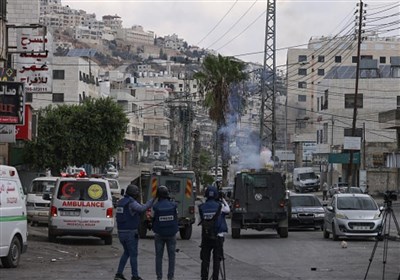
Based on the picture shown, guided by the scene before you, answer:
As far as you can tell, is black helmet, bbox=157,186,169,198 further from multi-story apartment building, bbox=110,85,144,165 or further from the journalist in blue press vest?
multi-story apartment building, bbox=110,85,144,165

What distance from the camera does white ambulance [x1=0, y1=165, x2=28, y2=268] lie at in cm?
2008

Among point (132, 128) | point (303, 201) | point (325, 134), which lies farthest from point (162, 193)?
point (132, 128)

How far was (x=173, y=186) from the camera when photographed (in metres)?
35.6

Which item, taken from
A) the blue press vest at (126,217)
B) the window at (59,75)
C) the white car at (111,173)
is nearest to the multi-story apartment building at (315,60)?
the window at (59,75)

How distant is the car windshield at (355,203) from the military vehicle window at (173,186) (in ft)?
19.3

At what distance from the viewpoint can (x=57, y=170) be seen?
59.0m

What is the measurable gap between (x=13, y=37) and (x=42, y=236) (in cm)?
1961

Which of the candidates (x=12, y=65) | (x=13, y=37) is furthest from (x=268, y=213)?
(x=13, y=37)

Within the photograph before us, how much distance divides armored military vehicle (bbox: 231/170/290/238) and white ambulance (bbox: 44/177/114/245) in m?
6.84

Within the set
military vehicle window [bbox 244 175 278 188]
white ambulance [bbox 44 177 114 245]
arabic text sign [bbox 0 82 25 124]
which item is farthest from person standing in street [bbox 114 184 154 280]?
military vehicle window [bbox 244 175 278 188]

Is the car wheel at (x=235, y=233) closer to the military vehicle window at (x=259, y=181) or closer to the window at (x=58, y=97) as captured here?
the military vehicle window at (x=259, y=181)

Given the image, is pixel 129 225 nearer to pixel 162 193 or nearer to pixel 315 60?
pixel 162 193

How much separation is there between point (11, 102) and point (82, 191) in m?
3.50

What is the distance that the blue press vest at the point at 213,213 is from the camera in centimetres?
1783
